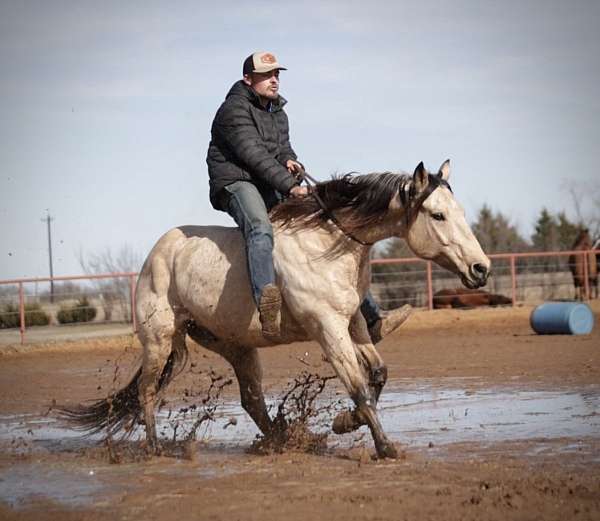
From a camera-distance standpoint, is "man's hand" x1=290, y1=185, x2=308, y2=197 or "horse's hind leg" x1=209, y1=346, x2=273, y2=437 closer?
"man's hand" x1=290, y1=185, x2=308, y2=197

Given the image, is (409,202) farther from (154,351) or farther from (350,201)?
(154,351)

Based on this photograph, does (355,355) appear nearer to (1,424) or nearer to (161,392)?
(161,392)

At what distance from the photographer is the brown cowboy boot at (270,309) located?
6457 mm

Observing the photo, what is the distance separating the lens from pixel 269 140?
7293 mm

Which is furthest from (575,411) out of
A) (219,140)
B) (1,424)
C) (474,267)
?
(1,424)

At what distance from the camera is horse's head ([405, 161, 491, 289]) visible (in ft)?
20.4

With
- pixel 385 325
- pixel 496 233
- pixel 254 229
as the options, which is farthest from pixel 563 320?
pixel 496 233

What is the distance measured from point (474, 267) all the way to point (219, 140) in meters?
2.27

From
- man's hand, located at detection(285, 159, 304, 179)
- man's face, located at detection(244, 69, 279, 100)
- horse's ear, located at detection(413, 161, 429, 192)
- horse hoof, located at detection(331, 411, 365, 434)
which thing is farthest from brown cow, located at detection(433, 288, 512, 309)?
horse's ear, located at detection(413, 161, 429, 192)

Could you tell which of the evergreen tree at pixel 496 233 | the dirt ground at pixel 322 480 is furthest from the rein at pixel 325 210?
the evergreen tree at pixel 496 233

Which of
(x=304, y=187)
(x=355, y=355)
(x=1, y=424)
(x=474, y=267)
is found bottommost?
(x=1, y=424)

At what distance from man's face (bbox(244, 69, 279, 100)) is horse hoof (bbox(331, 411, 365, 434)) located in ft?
8.07

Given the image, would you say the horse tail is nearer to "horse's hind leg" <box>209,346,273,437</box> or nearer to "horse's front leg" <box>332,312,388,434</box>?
"horse's hind leg" <box>209,346,273,437</box>

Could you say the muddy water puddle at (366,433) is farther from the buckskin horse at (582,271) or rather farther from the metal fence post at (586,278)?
the buckskin horse at (582,271)
